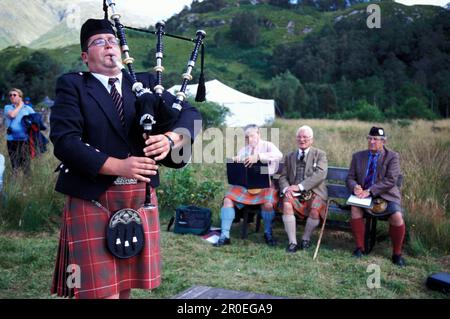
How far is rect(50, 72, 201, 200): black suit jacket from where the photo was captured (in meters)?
1.90

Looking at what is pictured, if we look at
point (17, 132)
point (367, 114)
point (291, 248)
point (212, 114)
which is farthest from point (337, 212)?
point (367, 114)

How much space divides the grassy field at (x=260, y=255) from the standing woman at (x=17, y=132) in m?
0.27

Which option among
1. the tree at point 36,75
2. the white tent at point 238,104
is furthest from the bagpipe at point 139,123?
the tree at point 36,75

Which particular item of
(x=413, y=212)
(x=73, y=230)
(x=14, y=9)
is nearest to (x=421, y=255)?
(x=413, y=212)

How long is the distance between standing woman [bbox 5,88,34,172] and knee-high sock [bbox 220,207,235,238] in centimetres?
274

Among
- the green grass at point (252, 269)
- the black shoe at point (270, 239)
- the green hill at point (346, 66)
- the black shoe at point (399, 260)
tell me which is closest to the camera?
the green grass at point (252, 269)

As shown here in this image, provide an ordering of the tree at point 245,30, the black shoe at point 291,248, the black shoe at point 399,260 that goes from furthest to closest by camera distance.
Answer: the tree at point 245,30, the black shoe at point 291,248, the black shoe at point 399,260

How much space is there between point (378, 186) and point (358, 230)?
0.49 m

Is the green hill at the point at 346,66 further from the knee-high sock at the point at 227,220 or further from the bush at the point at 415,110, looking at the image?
the knee-high sock at the point at 227,220

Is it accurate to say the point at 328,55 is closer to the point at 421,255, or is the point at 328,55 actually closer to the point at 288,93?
the point at 288,93

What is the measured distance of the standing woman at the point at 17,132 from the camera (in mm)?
6406

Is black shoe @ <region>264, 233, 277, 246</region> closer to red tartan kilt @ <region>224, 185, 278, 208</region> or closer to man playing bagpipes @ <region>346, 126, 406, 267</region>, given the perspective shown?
red tartan kilt @ <region>224, 185, 278, 208</region>

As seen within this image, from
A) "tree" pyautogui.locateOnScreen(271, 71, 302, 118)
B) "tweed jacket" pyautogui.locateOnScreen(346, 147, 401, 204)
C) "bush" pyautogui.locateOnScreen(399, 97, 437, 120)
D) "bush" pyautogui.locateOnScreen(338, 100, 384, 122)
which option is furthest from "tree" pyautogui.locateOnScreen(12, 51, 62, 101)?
"tweed jacket" pyautogui.locateOnScreen(346, 147, 401, 204)

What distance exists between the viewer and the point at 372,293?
3.82 metres
